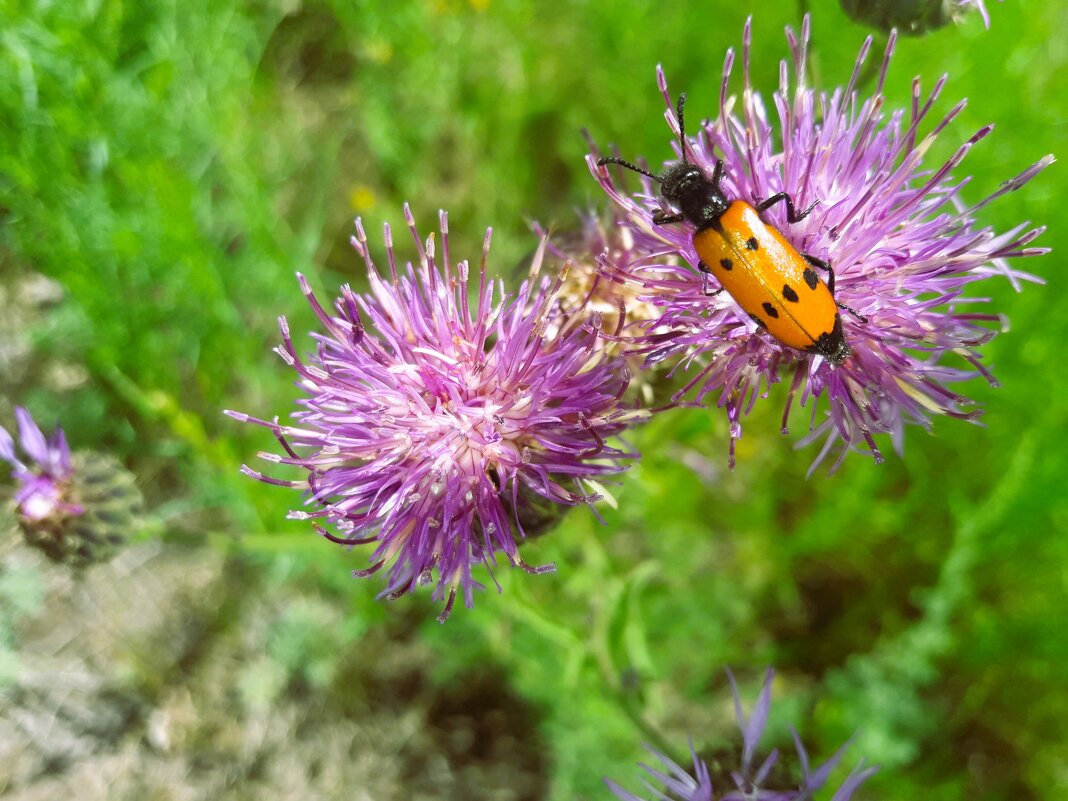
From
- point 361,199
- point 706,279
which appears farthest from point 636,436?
point 361,199

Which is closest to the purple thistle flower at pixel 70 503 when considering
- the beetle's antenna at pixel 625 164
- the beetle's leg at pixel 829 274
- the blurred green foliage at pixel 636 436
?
the blurred green foliage at pixel 636 436

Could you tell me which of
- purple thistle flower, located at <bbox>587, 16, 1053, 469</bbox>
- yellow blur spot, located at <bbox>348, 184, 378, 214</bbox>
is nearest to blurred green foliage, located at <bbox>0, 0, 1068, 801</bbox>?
yellow blur spot, located at <bbox>348, 184, 378, 214</bbox>

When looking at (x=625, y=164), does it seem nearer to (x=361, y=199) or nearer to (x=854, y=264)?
(x=854, y=264)

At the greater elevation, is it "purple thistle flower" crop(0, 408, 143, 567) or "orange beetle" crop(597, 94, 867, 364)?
"orange beetle" crop(597, 94, 867, 364)

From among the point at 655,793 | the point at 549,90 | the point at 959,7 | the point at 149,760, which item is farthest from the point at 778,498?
the point at 149,760

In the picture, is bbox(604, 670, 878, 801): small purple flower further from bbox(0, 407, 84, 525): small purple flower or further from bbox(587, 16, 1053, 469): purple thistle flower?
bbox(0, 407, 84, 525): small purple flower

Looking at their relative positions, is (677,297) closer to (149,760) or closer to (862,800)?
(862,800)
